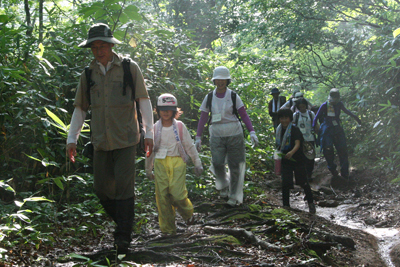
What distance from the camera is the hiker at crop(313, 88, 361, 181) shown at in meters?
10.8

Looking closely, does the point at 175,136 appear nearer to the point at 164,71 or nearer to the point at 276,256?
the point at 276,256

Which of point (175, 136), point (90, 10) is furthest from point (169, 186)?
point (90, 10)

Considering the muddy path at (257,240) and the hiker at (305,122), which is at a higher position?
the hiker at (305,122)

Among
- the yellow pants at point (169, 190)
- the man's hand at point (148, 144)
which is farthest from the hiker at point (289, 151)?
the man's hand at point (148, 144)

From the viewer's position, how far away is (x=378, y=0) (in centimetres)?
1294

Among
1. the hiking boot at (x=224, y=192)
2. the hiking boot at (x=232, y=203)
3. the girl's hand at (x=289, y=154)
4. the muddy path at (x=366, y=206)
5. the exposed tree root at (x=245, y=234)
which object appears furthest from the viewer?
the hiking boot at (x=224, y=192)

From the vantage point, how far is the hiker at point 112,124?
4.36m

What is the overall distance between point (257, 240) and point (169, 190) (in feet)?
4.34

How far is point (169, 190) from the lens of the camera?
17.6ft

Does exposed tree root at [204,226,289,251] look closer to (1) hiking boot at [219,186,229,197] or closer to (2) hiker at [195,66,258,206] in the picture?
(2) hiker at [195,66,258,206]

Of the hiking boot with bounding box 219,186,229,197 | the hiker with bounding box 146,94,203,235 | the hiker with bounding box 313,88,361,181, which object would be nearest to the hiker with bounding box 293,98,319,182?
the hiker with bounding box 313,88,361,181

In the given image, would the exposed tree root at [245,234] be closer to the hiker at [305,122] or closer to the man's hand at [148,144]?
the man's hand at [148,144]

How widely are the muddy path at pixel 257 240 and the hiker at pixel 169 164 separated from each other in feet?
1.05

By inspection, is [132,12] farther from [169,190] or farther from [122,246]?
[122,246]
